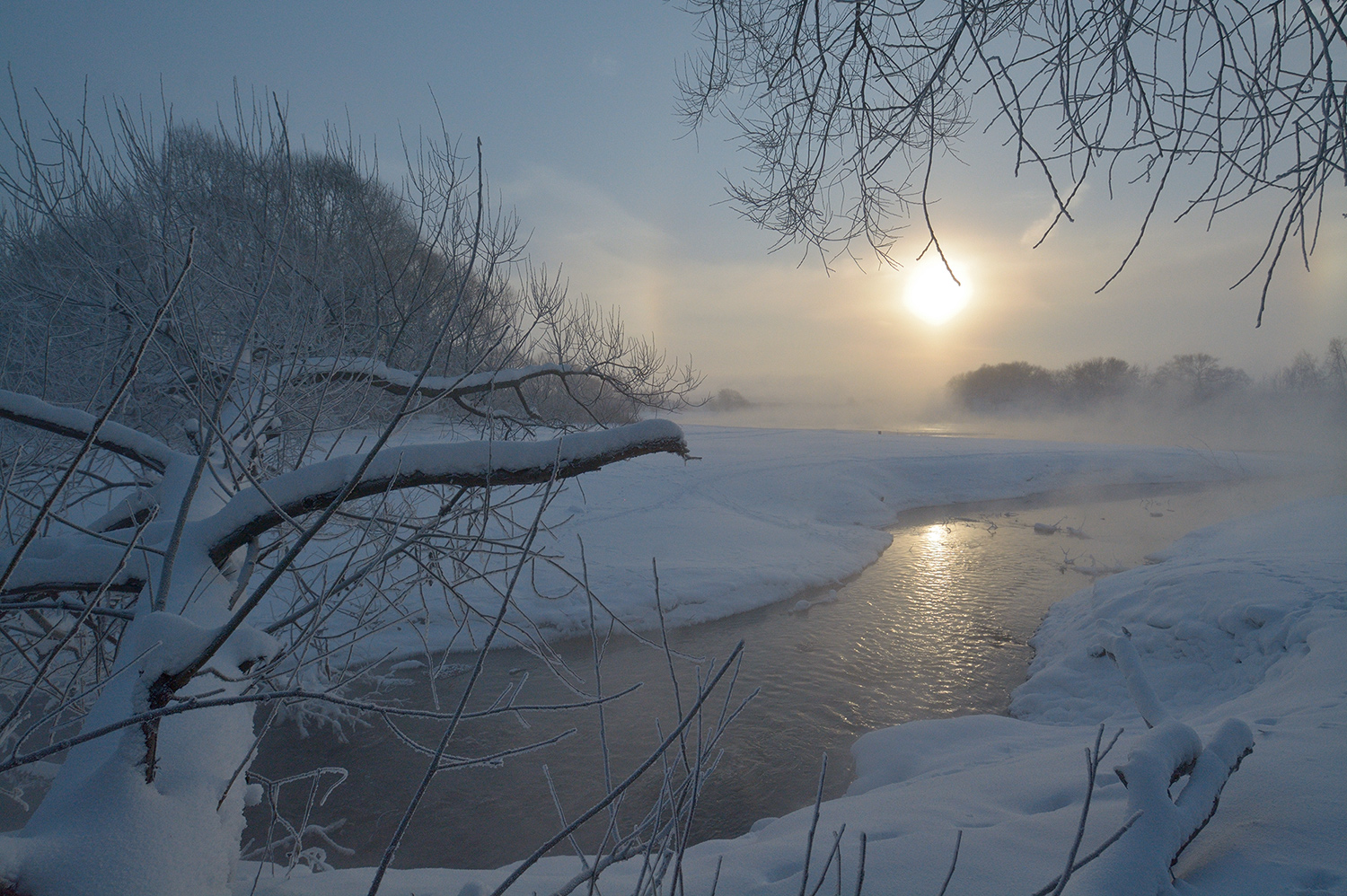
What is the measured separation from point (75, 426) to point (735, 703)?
6.37 metres

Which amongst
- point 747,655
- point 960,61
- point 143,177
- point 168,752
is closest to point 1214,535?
point 747,655

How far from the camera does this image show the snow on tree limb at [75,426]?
8.30 ft

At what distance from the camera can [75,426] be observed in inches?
105

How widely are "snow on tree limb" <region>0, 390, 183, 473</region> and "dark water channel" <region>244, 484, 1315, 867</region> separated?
2375 mm

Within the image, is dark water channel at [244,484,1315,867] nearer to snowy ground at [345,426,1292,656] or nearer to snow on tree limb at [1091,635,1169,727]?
snowy ground at [345,426,1292,656]

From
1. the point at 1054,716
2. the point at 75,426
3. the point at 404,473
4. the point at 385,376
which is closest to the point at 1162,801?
the point at 404,473

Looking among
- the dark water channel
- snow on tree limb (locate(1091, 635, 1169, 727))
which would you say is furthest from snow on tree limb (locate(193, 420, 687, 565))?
snow on tree limb (locate(1091, 635, 1169, 727))

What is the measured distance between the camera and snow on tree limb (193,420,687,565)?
241 cm

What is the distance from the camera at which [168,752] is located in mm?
2045

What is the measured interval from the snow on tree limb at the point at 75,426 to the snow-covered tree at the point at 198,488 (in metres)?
0.01

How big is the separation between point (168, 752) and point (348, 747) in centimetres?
464

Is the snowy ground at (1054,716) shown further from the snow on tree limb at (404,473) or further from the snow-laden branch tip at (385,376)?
the snow-laden branch tip at (385,376)

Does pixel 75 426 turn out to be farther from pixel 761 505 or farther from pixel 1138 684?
pixel 761 505

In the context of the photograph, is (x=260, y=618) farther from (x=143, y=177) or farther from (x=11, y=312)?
(x=143, y=177)
